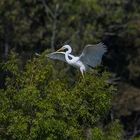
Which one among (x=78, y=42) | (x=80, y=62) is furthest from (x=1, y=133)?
(x=78, y=42)

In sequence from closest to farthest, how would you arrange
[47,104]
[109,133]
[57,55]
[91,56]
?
[47,104], [109,133], [91,56], [57,55]

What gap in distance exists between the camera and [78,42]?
44531 millimetres

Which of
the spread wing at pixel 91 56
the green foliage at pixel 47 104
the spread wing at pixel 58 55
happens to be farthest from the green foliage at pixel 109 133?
the spread wing at pixel 58 55

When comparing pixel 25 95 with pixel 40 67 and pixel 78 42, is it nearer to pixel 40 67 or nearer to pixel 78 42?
pixel 40 67

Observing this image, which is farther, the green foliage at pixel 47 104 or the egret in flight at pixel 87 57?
the egret in flight at pixel 87 57

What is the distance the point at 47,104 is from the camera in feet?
83.5

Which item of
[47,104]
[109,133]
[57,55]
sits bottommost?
[109,133]

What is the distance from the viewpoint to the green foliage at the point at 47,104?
2536cm

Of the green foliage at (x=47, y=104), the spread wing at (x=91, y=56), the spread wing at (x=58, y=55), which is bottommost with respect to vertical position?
the green foliage at (x=47, y=104)

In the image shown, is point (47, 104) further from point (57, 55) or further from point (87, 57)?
point (57, 55)

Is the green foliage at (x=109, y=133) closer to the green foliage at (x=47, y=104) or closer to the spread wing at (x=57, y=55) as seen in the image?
the green foliage at (x=47, y=104)

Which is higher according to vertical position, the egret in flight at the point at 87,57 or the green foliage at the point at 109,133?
the egret in flight at the point at 87,57

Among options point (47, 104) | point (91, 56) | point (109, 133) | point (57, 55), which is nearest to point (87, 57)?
point (91, 56)

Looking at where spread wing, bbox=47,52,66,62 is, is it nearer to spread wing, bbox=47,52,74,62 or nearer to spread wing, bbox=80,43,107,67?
spread wing, bbox=47,52,74,62
